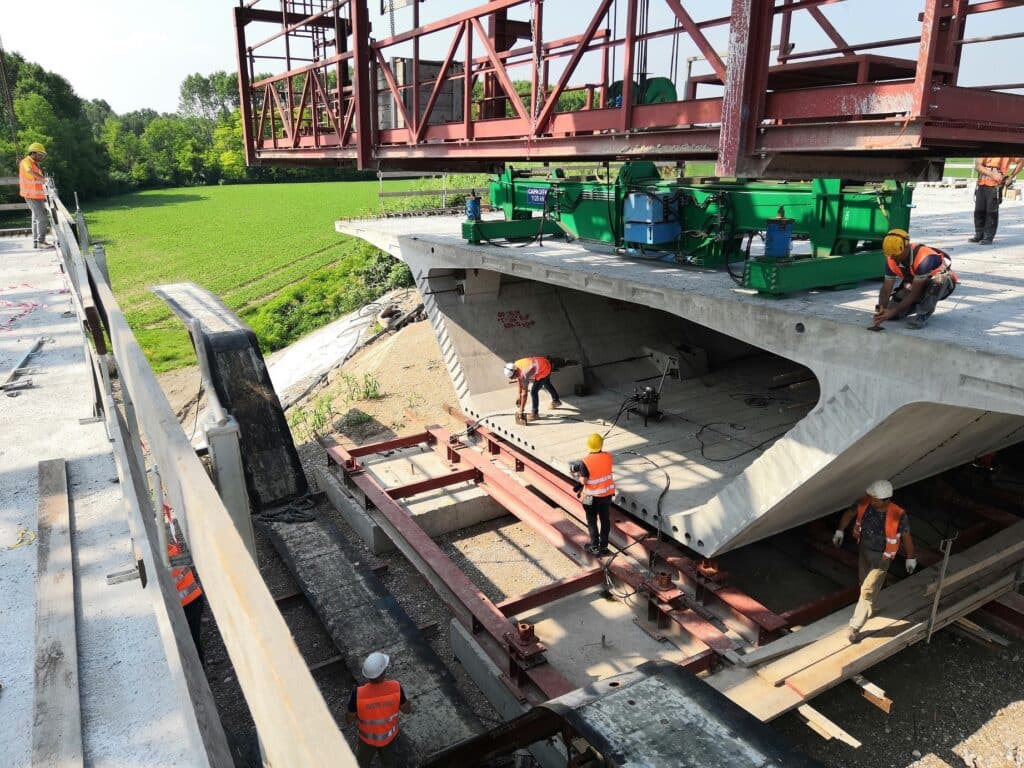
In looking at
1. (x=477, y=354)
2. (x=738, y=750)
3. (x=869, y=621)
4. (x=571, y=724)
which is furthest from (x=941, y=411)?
(x=477, y=354)

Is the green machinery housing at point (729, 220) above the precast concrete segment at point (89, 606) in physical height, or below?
above

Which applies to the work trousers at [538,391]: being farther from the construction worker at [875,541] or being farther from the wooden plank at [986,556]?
the wooden plank at [986,556]

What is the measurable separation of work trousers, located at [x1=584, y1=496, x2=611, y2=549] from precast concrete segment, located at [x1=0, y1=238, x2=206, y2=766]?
480cm

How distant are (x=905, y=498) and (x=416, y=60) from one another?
25.9ft

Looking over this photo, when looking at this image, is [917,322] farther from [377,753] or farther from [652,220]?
[377,753]

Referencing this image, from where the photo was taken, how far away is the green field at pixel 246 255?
80.0 feet

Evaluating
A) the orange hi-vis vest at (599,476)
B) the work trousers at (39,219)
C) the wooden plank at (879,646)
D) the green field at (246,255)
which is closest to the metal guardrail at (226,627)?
the wooden plank at (879,646)

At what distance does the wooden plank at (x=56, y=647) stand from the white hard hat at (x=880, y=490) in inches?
248

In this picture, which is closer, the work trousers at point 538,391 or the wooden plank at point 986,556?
the wooden plank at point 986,556

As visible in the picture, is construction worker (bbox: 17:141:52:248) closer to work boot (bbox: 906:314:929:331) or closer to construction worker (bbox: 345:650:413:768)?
construction worker (bbox: 345:650:413:768)

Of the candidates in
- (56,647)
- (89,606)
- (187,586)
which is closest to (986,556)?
(187,586)

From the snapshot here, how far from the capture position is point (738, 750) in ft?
14.4

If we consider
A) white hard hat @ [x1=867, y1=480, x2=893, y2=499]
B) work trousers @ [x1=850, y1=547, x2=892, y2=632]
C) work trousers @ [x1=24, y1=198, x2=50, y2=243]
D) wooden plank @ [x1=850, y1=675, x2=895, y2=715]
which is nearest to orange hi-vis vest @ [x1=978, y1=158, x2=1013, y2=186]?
white hard hat @ [x1=867, y1=480, x2=893, y2=499]

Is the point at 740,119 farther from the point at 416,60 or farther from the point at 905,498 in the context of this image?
the point at 905,498
